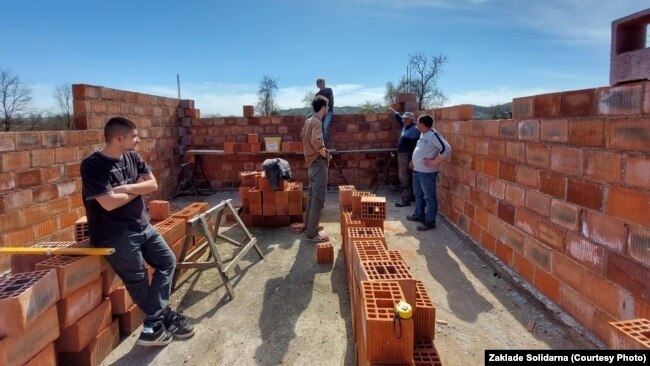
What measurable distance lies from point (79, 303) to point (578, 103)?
3894mm

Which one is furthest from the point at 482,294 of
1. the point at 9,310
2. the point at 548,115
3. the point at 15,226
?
the point at 15,226

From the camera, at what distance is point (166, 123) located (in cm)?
834

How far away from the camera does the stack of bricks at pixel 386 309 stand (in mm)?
1953

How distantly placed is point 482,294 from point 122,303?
313cm

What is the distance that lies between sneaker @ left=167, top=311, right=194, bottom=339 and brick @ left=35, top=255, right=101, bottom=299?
0.66m

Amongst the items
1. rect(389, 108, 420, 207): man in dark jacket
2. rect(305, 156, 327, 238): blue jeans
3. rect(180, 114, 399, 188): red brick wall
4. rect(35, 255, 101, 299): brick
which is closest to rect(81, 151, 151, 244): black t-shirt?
rect(35, 255, 101, 299): brick

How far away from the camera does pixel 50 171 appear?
186 inches

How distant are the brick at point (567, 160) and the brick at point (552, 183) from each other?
0.21ft

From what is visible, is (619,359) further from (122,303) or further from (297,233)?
(297,233)

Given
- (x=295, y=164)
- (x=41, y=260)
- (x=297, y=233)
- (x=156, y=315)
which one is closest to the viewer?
(x=41, y=260)

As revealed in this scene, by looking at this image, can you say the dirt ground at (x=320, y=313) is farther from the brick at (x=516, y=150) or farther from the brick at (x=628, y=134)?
the brick at (x=628, y=134)

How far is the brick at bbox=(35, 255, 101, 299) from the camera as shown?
2418mm

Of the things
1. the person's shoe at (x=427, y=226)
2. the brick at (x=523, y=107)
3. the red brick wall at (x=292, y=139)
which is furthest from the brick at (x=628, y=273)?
the red brick wall at (x=292, y=139)

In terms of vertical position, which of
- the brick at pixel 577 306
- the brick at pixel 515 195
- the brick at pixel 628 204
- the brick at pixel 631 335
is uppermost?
the brick at pixel 628 204
